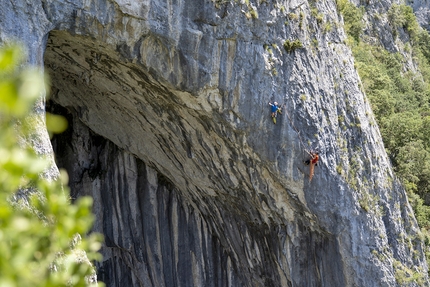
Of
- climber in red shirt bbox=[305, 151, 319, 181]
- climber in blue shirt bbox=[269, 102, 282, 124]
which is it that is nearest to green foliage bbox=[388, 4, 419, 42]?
climber in red shirt bbox=[305, 151, 319, 181]

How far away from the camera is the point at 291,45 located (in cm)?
1084

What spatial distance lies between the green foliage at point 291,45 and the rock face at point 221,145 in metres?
0.18

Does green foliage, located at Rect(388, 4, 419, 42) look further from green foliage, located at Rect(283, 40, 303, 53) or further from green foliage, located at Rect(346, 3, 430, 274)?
green foliage, located at Rect(283, 40, 303, 53)

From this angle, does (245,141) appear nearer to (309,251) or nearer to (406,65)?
(309,251)

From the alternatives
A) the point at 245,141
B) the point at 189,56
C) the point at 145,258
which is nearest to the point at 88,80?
the point at 189,56

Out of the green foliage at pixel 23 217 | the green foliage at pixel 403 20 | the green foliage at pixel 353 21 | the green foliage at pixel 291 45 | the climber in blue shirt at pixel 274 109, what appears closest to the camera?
the green foliage at pixel 23 217

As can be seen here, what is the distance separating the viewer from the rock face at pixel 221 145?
384 inches

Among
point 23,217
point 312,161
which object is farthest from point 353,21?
point 23,217

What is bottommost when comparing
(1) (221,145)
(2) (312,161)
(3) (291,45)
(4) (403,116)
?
(2) (312,161)

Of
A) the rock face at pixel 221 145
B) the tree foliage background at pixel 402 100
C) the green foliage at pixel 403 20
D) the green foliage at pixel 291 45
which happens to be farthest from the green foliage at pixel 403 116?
the green foliage at pixel 291 45

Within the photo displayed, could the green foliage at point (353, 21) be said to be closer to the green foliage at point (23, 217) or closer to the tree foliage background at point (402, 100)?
the tree foliage background at point (402, 100)

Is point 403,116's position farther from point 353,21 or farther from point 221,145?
point 221,145

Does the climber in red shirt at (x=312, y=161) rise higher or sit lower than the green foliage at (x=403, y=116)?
lower

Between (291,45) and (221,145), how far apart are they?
281 centimetres
